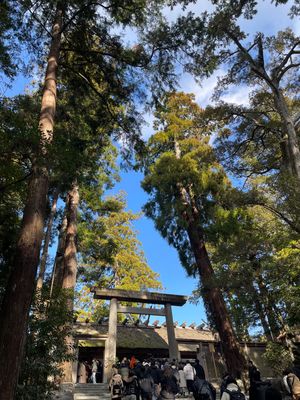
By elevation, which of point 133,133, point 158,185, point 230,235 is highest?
point 158,185

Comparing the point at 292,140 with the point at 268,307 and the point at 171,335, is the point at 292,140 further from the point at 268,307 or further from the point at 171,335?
the point at 171,335

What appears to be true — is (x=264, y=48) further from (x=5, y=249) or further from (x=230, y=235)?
(x=5, y=249)

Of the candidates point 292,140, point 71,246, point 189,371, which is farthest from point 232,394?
point 71,246

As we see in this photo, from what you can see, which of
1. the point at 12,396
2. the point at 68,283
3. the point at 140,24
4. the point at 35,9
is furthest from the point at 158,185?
the point at 12,396

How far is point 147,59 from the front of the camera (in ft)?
30.0

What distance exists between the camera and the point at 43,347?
5805 mm

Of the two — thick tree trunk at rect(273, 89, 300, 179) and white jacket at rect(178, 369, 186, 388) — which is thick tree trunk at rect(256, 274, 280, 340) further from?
thick tree trunk at rect(273, 89, 300, 179)

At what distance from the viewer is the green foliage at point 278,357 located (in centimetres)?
1062

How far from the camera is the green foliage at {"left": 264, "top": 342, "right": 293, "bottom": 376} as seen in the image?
10.6 m

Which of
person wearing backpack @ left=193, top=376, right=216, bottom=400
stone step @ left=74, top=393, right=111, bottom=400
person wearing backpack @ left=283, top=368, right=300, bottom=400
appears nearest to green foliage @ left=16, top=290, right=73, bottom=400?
person wearing backpack @ left=193, top=376, right=216, bottom=400

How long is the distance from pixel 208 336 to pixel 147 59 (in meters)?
14.9

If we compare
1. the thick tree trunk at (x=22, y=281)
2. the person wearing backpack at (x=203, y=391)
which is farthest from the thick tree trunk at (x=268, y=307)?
the thick tree trunk at (x=22, y=281)

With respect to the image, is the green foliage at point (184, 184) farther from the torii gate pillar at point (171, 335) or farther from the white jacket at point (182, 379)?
the white jacket at point (182, 379)

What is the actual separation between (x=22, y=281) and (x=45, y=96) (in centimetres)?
413
